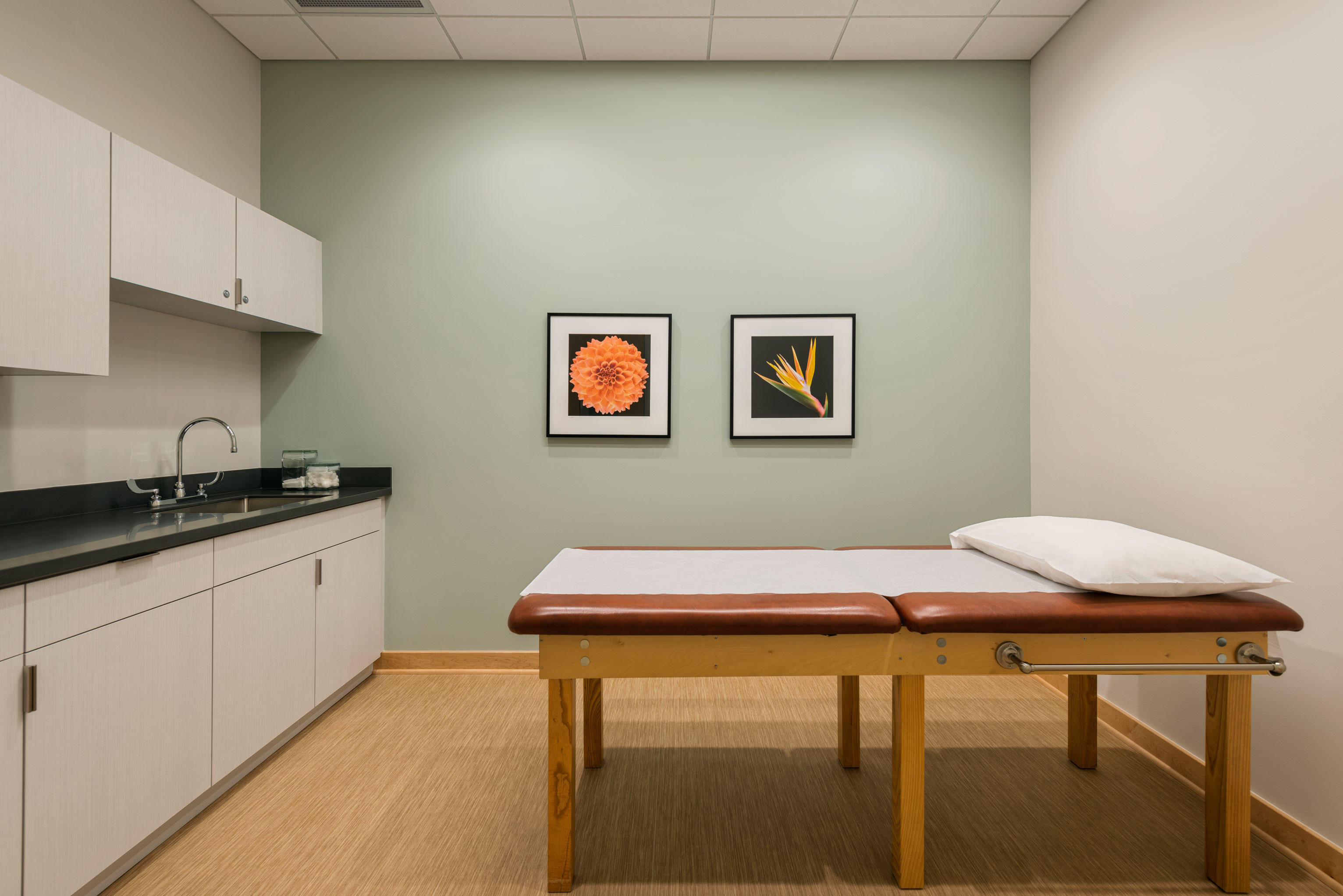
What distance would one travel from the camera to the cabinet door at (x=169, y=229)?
1.84 metres

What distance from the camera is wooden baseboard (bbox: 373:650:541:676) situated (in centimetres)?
292

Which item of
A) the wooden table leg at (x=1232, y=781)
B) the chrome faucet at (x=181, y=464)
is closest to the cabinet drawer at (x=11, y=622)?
the chrome faucet at (x=181, y=464)

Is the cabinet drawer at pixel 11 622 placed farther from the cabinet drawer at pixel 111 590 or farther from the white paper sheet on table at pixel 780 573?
the white paper sheet on table at pixel 780 573

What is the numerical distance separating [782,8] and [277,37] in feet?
7.48

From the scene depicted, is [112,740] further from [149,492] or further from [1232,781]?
[1232,781]

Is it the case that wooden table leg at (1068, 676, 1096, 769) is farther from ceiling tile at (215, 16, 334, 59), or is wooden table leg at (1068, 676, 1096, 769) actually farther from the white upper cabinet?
ceiling tile at (215, 16, 334, 59)

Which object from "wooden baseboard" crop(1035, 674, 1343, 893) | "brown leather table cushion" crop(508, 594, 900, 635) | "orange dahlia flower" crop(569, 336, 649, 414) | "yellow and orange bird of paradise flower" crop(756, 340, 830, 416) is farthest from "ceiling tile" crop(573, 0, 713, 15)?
"wooden baseboard" crop(1035, 674, 1343, 893)

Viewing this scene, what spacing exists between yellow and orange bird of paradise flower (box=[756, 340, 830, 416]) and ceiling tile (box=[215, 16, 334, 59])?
2569 millimetres

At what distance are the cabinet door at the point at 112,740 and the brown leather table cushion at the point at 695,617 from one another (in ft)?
3.32

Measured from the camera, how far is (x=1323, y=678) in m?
1.62

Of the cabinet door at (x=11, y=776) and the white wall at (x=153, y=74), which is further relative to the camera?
the white wall at (x=153, y=74)

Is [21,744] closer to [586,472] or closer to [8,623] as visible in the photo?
[8,623]

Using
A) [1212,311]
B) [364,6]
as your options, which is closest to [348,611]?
[364,6]

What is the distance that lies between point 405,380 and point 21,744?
1910mm
